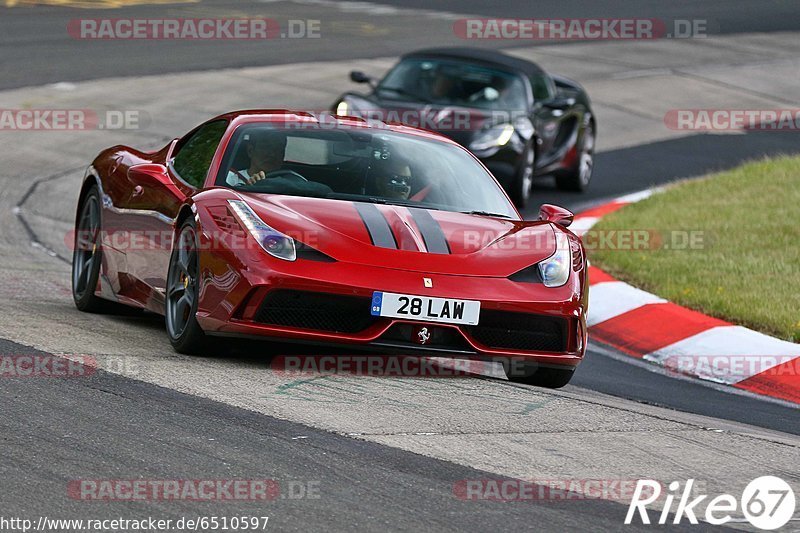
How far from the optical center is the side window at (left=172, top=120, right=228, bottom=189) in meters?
7.83

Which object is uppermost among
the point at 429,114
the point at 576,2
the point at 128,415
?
the point at 128,415

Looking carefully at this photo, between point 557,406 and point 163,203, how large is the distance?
2462 millimetres

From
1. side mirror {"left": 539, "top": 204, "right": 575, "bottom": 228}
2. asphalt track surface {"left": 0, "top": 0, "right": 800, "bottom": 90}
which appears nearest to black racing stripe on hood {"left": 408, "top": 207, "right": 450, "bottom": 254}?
side mirror {"left": 539, "top": 204, "right": 575, "bottom": 228}

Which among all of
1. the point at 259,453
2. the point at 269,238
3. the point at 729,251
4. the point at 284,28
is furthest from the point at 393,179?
the point at 284,28

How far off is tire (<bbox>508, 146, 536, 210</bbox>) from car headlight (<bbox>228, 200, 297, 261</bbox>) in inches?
309

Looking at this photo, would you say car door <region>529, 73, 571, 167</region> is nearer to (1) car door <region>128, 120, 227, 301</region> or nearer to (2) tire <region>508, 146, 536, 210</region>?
(2) tire <region>508, 146, 536, 210</region>

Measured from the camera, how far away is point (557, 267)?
7.11 metres

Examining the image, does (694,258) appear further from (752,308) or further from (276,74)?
(276,74)

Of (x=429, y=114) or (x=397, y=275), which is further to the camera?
(x=429, y=114)

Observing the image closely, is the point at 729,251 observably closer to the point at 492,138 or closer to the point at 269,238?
the point at 492,138

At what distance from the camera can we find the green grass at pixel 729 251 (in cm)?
942

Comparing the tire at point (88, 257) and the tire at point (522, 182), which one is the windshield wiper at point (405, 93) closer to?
the tire at point (522, 182)

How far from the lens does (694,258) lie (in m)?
11.0

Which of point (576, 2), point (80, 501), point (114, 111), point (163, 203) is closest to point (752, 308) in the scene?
point (163, 203)
